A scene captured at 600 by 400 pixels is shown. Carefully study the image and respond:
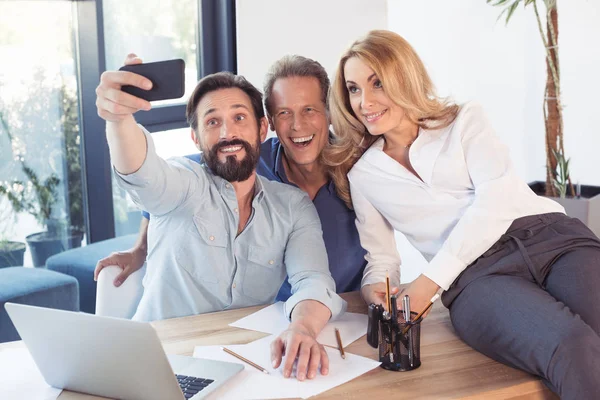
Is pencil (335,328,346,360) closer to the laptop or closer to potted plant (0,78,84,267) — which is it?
the laptop

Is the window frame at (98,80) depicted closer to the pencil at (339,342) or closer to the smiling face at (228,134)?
the smiling face at (228,134)

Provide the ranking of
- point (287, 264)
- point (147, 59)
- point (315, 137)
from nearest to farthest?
point (287, 264) → point (315, 137) → point (147, 59)

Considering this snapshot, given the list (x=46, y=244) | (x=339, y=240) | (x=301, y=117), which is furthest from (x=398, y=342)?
(x=46, y=244)

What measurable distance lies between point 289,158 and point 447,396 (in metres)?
1.32

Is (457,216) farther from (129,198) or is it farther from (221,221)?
(129,198)

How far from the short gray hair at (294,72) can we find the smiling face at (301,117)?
0.05ft

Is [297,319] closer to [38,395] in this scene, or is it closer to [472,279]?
[472,279]

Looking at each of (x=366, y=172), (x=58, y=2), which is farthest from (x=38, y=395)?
(x=58, y=2)

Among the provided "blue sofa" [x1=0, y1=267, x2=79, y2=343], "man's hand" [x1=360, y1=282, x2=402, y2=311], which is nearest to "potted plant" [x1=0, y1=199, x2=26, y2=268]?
"blue sofa" [x1=0, y1=267, x2=79, y2=343]

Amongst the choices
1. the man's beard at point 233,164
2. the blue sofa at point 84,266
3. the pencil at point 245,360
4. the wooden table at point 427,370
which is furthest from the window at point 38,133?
the pencil at point 245,360

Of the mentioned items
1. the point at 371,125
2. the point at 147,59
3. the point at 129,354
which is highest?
the point at 147,59

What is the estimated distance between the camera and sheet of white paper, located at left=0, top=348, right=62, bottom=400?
1319 mm

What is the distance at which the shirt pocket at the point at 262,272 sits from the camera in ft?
6.51

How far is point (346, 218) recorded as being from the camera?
7.80 feet
